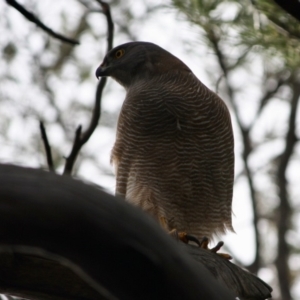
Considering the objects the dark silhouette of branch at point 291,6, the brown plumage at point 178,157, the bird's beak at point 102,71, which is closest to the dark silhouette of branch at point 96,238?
the dark silhouette of branch at point 291,6

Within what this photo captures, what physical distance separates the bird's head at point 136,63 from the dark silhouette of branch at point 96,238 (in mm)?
4882

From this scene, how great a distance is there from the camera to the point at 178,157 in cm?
482

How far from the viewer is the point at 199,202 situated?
491cm

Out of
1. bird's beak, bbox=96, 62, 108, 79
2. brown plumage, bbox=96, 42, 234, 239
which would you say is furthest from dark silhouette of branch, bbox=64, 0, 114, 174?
bird's beak, bbox=96, 62, 108, 79

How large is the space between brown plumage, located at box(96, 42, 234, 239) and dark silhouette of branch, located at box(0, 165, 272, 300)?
3766mm

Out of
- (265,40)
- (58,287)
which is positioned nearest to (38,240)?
(58,287)

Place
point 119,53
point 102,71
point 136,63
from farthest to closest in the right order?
1. point 119,53
2. point 136,63
3. point 102,71

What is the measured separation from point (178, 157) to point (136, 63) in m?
1.51

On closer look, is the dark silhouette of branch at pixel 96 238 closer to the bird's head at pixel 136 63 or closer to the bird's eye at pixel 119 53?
the bird's head at pixel 136 63

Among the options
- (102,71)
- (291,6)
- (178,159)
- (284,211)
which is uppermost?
(284,211)

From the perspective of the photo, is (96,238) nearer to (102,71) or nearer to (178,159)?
(178,159)

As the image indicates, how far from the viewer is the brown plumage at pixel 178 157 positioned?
482 centimetres

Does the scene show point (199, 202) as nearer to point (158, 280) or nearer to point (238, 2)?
point (238, 2)

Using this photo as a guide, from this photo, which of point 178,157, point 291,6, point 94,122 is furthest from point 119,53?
point 291,6
